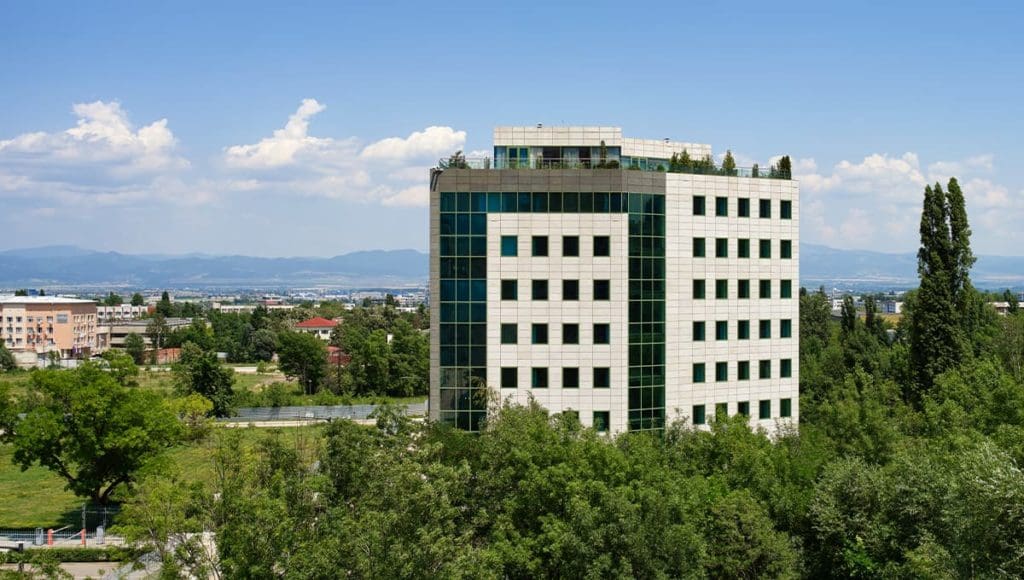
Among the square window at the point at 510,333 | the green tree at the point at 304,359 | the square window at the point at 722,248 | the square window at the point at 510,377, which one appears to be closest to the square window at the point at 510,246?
the square window at the point at 510,333

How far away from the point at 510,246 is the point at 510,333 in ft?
16.3

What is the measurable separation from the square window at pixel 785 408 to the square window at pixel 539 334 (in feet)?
56.5

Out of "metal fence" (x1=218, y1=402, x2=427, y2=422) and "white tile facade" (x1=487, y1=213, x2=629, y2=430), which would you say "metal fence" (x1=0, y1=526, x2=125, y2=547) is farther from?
"metal fence" (x1=218, y1=402, x2=427, y2=422)

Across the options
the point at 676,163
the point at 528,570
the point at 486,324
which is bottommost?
the point at 528,570

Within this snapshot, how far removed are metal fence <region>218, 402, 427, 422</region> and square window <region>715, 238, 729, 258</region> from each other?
5061 cm

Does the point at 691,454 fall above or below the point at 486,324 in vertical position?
below

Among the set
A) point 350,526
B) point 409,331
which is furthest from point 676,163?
point 409,331

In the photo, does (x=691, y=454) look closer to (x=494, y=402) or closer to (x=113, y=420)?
(x=494, y=402)

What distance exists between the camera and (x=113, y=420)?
47094 millimetres

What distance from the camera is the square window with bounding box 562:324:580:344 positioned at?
4900cm

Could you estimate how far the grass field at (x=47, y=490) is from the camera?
5041 centimetres

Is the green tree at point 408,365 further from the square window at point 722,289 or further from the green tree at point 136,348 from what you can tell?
the green tree at point 136,348

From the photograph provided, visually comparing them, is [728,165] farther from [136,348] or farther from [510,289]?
[136,348]

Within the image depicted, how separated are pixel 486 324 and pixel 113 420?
21.2 meters
